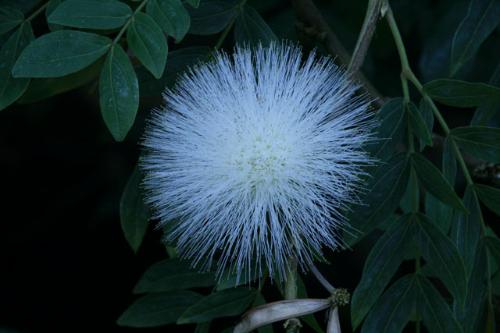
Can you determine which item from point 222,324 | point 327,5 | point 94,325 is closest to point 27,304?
point 94,325

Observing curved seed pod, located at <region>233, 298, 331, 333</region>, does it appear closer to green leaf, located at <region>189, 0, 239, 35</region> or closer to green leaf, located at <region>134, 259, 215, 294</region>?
green leaf, located at <region>134, 259, 215, 294</region>

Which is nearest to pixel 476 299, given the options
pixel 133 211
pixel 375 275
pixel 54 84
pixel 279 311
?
pixel 375 275

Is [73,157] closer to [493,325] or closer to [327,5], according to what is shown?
[327,5]

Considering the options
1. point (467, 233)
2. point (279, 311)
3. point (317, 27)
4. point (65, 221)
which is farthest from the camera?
point (65, 221)

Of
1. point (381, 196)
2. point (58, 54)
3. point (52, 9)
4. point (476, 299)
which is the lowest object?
point (476, 299)

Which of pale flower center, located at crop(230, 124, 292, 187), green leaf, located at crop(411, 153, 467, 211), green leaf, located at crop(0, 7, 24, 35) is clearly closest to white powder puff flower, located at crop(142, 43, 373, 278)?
pale flower center, located at crop(230, 124, 292, 187)

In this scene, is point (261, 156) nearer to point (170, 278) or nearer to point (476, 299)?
point (170, 278)

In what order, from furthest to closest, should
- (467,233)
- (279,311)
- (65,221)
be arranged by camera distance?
(65,221) < (467,233) < (279,311)
